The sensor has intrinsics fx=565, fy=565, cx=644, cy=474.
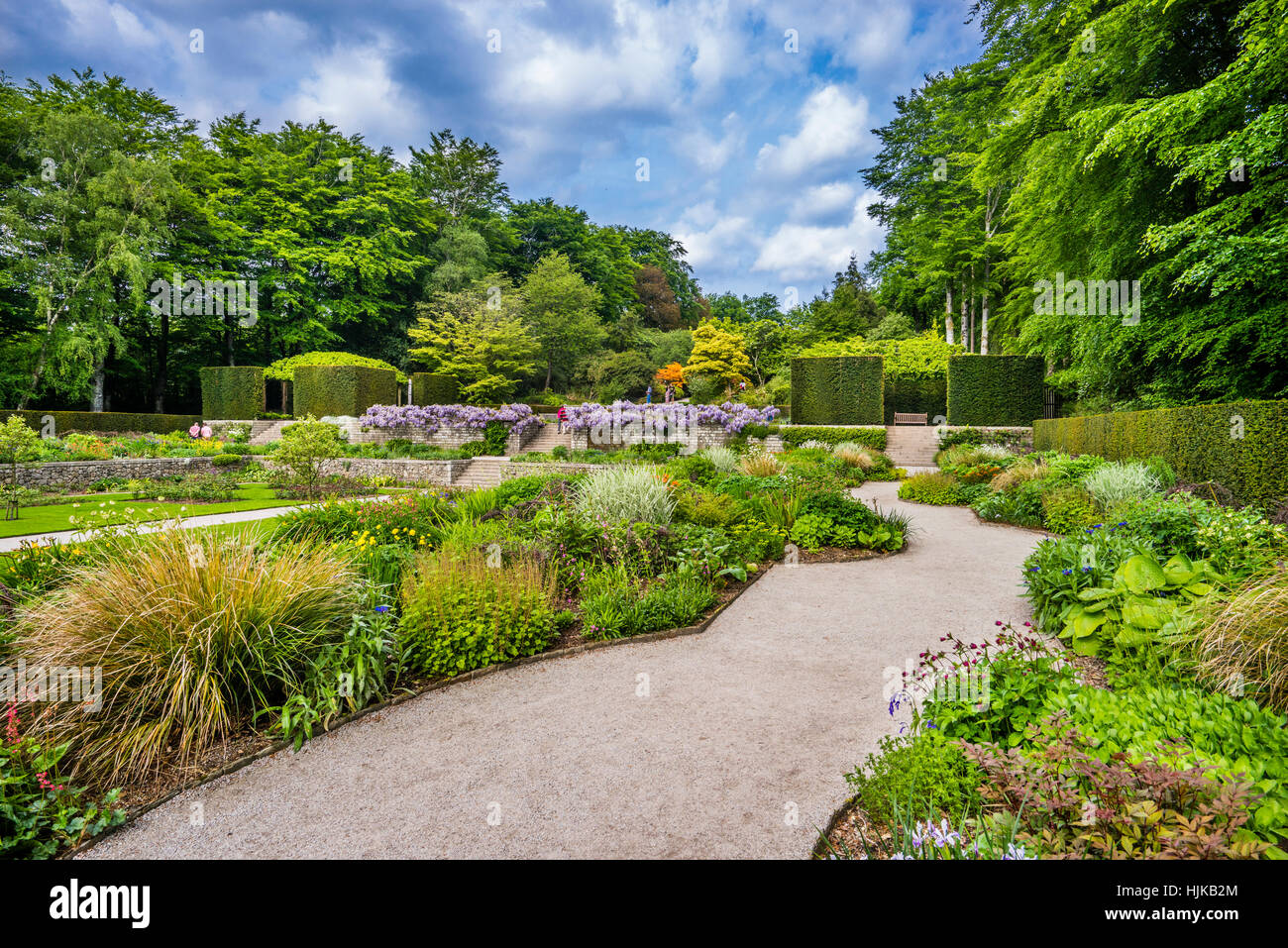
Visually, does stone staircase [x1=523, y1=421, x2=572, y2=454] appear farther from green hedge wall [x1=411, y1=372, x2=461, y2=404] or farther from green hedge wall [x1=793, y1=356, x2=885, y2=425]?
green hedge wall [x1=793, y1=356, x2=885, y2=425]

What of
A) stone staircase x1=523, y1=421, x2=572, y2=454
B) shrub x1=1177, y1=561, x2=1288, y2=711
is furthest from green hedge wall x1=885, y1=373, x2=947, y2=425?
shrub x1=1177, y1=561, x2=1288, y2=711

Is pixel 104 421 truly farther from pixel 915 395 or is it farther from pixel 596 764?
pixel 915 395

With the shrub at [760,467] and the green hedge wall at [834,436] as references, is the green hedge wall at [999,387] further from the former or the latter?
the shrub at [760,467]

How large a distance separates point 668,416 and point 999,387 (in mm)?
10293

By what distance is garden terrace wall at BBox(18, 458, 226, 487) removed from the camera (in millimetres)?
10719

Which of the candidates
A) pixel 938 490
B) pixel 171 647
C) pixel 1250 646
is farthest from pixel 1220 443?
pixel 171 647

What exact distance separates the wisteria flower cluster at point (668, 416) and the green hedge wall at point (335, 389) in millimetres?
9181

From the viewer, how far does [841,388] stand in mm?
18125

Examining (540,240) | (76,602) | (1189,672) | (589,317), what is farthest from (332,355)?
(1189,672)

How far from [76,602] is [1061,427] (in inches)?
584

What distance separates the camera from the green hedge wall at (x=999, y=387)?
672 inches
